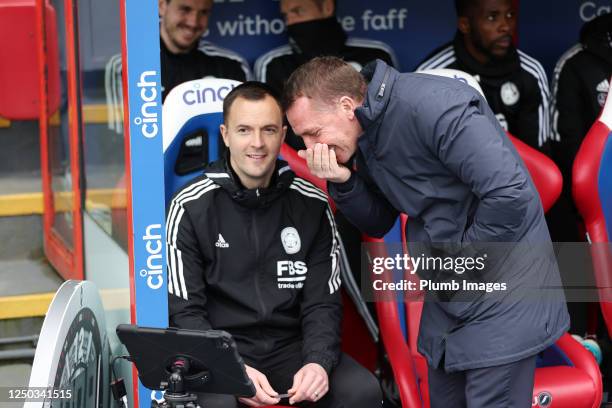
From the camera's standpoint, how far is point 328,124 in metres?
2.86

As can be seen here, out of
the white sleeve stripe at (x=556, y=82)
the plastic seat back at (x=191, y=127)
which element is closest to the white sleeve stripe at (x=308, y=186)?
the plastic seat back at (x=191, y=127)

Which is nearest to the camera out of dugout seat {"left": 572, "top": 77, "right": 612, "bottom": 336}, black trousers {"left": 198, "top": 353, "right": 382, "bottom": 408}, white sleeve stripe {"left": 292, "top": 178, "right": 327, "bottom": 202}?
black trousers {"left": 198, "top": 353, "right": 382, "bottom": 408}

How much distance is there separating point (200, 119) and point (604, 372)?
191 cm

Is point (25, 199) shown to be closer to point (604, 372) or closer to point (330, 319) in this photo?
point (330, 319)

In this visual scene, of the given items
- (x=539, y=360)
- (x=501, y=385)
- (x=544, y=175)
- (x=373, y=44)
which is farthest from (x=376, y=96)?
(x=373, y=44)

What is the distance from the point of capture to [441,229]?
2799mm

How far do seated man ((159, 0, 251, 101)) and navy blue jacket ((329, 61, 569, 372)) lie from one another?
152 cm

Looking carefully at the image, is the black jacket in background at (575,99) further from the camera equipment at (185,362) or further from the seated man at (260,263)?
the camera equipment at (185,362)

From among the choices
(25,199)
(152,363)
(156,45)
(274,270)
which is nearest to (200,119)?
(274,270)

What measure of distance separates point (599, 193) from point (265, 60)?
1.48 metres

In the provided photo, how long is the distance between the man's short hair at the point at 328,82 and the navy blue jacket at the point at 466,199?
6 centimetres

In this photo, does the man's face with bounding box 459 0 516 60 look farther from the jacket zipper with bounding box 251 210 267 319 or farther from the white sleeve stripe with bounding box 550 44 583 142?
the jacket zipper with bounding box 251 210 267 319

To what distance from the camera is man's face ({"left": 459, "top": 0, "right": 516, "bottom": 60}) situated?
4.46 metres

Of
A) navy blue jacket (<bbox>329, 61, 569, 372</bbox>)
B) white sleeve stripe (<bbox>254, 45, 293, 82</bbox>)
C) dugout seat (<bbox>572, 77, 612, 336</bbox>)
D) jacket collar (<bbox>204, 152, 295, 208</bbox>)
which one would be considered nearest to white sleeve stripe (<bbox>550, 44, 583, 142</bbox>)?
dugout seat (<bbox>572, 77, 612, 336</bbox>)
